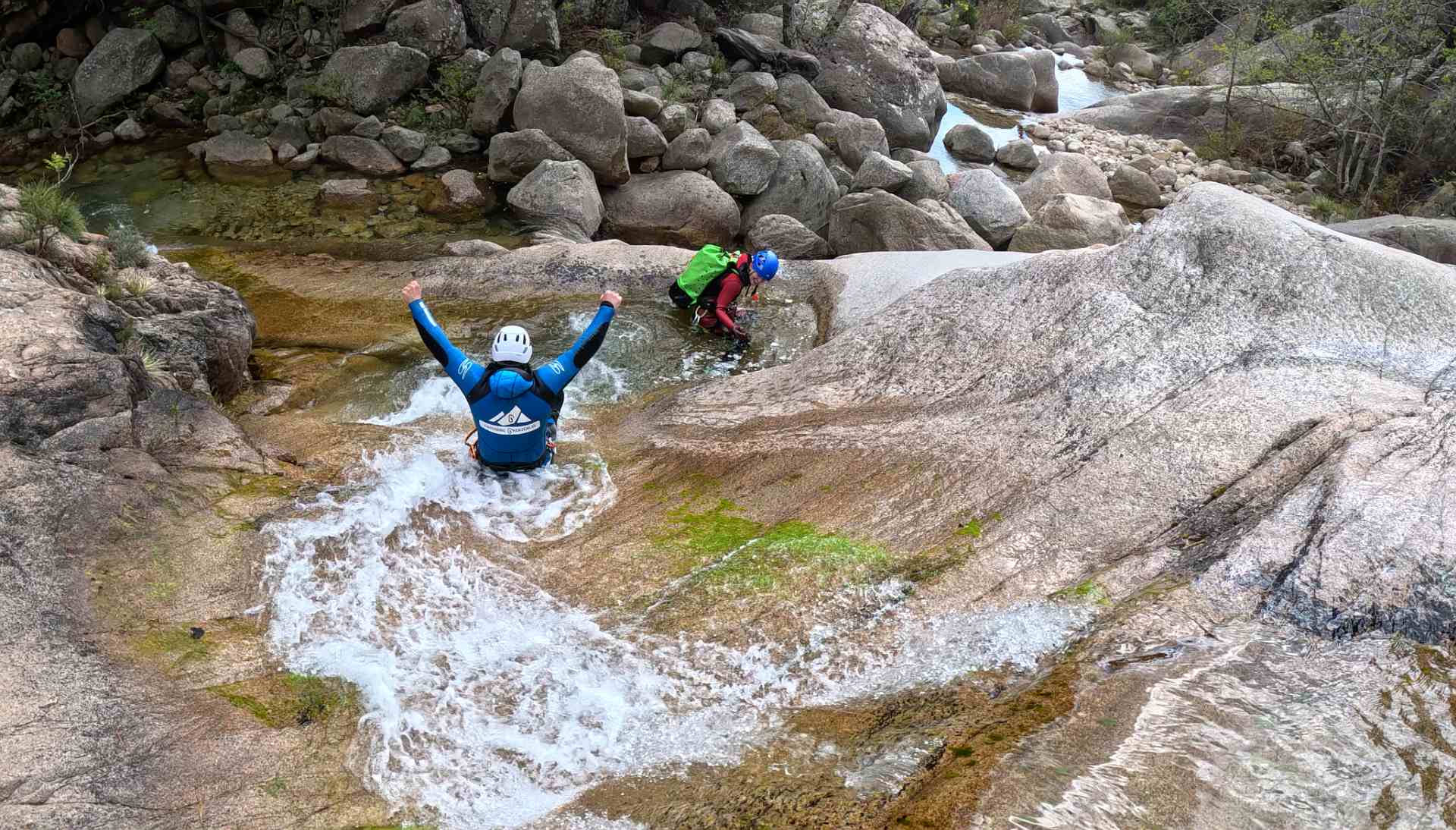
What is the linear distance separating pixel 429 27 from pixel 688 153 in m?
6.07

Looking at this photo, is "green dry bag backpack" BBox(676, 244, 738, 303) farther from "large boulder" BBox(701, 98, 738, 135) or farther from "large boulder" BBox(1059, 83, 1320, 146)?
"large boulder" BBox(1059, 83, 1320, 146)

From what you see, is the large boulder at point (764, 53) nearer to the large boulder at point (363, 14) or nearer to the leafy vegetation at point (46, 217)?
the large boulder at point (363, 14)

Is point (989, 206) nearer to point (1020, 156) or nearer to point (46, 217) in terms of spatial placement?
point (1020, 156)

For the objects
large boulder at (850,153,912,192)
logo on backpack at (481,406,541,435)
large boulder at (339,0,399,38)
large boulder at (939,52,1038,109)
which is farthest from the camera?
large boulder at (939,52,1038,109)

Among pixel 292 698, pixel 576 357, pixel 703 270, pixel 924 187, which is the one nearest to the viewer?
pixel 292 698

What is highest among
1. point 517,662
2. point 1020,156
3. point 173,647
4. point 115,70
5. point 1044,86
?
point 1044,86

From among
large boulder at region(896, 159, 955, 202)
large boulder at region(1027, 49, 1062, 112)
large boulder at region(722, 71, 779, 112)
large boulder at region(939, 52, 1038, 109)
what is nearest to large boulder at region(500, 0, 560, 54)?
large boulder at region(722, 71, 779, 112)

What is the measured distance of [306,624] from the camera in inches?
250

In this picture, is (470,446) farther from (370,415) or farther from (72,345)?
(72,345)

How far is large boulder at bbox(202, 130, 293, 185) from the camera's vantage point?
17250 mm

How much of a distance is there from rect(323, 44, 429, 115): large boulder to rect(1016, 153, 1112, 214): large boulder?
1247 centimetres

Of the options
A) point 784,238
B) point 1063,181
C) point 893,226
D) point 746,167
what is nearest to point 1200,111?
point 1063,181

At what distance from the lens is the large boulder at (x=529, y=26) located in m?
19.5

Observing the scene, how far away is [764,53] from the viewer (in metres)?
22.0
